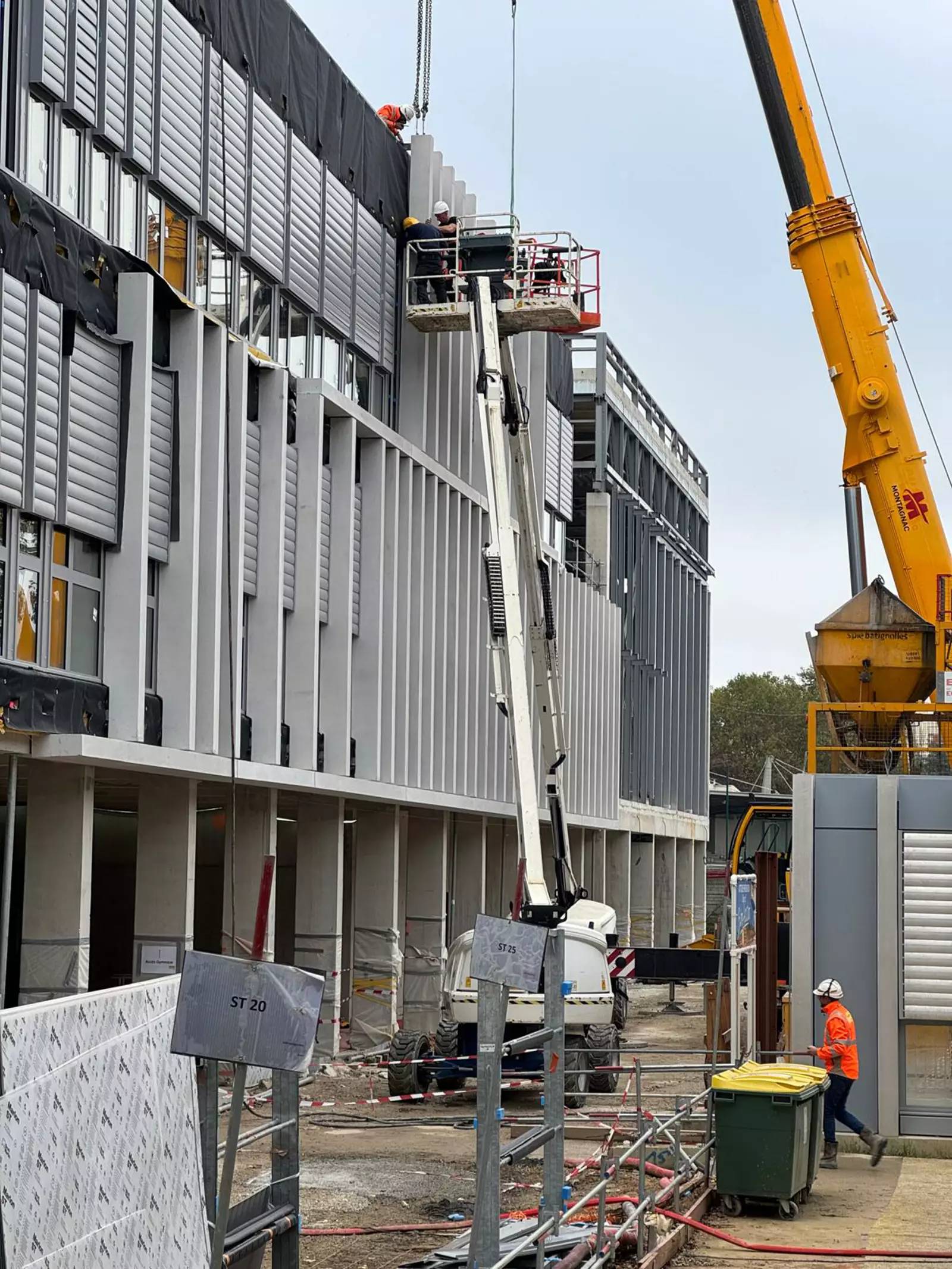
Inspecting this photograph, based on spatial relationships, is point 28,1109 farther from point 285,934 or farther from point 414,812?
point 285,934

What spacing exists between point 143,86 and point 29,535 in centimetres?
654

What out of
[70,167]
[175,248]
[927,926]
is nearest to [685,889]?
[175,248]

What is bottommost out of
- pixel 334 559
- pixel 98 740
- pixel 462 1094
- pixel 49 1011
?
pixel 462 1094

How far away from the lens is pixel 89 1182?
6797mm

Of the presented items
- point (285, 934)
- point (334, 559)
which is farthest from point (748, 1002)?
point (285, 934)

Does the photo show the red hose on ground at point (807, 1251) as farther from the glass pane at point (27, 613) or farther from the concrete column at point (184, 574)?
the concrete column at point (184, 574)

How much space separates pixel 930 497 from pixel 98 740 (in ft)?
38.9

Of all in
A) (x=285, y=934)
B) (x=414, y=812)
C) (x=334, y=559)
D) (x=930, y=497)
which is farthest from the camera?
(x=285, y=934)

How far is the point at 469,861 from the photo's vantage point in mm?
38375

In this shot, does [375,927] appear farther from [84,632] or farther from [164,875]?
[84,632]

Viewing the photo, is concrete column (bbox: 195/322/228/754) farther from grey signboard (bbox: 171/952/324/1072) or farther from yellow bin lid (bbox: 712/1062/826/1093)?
grey signboard (bbox: 171/952/324/1072)

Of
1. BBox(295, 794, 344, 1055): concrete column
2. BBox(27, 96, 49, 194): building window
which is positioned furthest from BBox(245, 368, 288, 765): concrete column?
BBox(27, 96, 49, 194): building window

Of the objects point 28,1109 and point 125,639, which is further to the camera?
point 125,639

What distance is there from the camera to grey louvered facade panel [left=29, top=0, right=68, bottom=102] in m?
20.1
